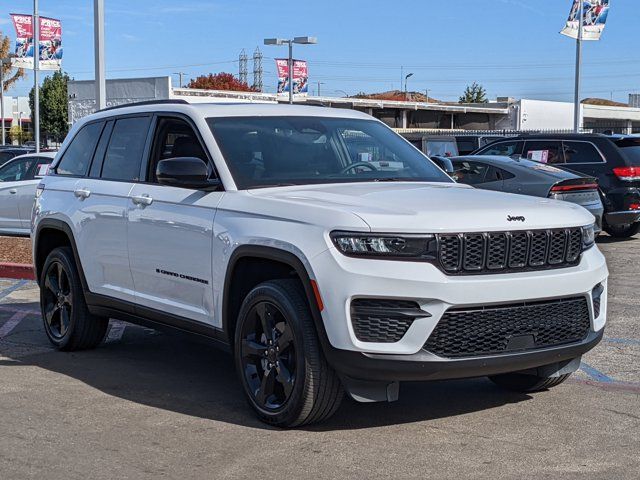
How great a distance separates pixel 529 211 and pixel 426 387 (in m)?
1.71

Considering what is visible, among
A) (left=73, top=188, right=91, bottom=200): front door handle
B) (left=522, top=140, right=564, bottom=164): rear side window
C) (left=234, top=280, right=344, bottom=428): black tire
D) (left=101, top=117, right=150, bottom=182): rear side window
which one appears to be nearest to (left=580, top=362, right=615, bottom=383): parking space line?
(left=234, top=280, right=344, bottom=428): black tire

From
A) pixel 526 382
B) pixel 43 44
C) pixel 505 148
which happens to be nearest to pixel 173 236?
pixel 526 382

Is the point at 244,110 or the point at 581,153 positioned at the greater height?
the point at 244,110

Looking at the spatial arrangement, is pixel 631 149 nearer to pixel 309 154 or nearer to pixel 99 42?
pixel 99 42

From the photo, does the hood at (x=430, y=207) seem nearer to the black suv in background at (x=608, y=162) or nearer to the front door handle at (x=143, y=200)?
the front door handle at (x=143, y=200)

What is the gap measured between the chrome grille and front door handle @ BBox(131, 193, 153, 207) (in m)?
2.43

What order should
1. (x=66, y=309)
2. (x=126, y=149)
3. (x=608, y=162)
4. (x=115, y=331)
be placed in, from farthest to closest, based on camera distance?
(x=608, y=162) < (x=115, y=331) < (x=66, y=309) < (x=126, y=149)

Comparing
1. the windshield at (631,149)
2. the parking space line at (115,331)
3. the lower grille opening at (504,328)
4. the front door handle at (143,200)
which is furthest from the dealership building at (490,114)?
the lower grille opening at (504,328)

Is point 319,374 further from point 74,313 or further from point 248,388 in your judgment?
point 74,313

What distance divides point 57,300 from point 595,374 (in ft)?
14.3

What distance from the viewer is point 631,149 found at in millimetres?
16438

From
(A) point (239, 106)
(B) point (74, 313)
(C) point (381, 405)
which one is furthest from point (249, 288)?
(B) point (74, 313)

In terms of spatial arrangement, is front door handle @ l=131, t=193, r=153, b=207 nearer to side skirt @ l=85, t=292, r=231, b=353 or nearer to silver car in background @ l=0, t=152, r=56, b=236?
side skirt @ l=85, t=292, r=231, b=353

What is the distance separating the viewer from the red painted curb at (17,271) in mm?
12320
